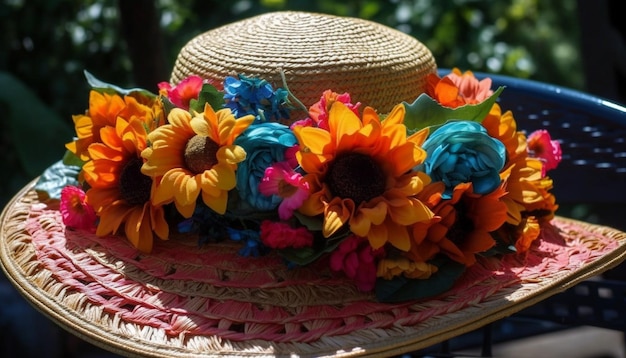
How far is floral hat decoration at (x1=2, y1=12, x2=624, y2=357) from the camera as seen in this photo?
118cm

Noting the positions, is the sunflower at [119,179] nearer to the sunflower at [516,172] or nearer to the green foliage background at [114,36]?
the sunflower at [516,172]

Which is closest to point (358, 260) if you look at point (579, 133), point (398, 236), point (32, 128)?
point (398, 236)

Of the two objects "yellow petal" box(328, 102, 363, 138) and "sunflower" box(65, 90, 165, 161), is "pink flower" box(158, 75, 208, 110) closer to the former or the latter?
"sunflower" box(65, 90, 165, 161)

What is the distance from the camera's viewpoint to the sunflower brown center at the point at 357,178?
121cm

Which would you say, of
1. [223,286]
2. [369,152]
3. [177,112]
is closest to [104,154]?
[177,112]

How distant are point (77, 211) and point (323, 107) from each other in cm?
42

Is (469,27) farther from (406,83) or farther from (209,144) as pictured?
(209,144)

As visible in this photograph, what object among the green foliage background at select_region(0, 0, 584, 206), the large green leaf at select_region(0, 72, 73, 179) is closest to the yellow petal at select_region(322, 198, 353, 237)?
the large green leaf at select_region(0, 72, 73, 179)

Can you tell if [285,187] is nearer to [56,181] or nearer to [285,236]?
[285,236]

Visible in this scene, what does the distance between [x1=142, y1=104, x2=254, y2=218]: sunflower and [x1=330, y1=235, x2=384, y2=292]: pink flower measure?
168 mm

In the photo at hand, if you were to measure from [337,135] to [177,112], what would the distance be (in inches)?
9.0

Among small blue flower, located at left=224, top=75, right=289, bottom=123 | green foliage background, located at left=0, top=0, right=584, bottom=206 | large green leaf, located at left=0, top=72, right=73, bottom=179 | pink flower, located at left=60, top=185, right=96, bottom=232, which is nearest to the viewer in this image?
small blue flower, located at left=224, top=75, right=289, bottom=123

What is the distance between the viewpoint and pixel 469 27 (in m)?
2.62

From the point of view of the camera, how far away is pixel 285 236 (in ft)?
4.02
